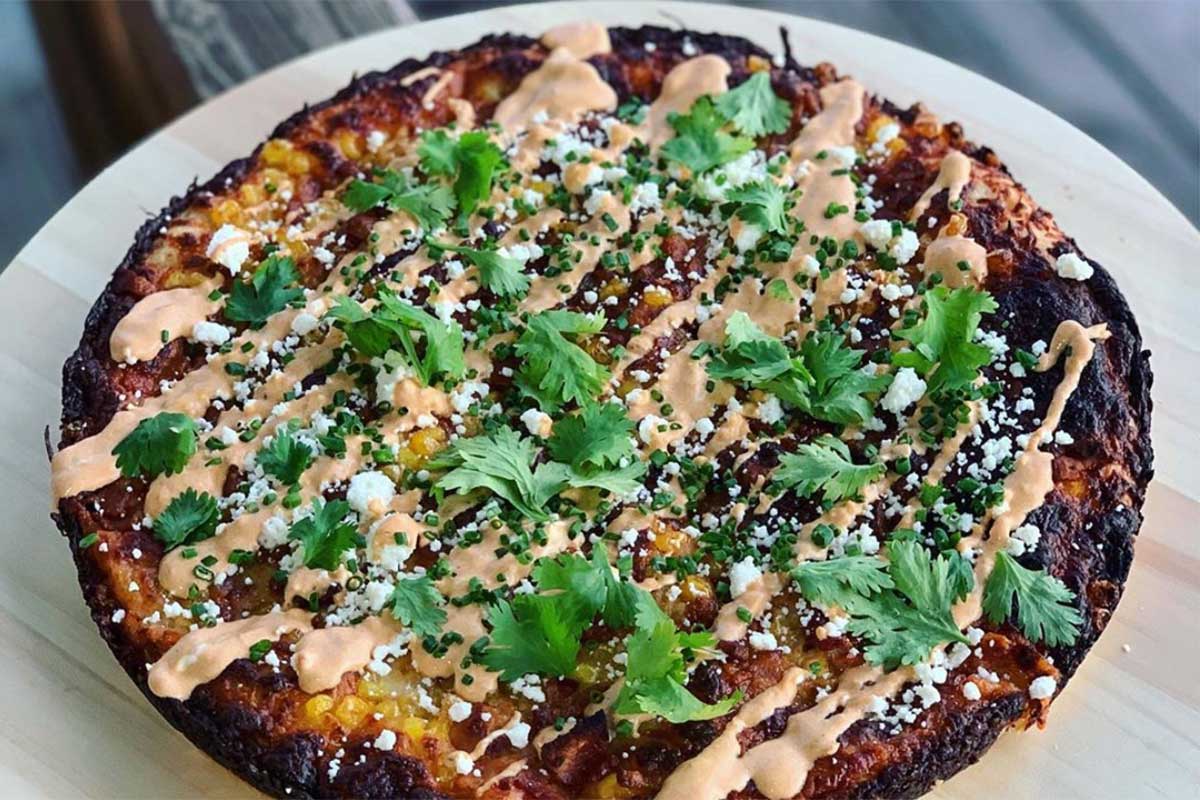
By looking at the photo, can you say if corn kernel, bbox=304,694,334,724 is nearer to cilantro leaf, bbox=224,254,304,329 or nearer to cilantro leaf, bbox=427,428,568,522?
cilantro leaf, bbox=427,428,568,522

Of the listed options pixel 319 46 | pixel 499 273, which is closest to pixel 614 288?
pixel 499 273

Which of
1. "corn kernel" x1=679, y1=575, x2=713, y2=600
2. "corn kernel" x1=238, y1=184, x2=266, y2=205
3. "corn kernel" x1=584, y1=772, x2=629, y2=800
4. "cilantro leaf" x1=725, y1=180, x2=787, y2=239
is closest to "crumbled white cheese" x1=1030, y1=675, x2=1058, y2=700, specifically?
"corn kernel" x1=679, y1=575, x2=713, y2=600

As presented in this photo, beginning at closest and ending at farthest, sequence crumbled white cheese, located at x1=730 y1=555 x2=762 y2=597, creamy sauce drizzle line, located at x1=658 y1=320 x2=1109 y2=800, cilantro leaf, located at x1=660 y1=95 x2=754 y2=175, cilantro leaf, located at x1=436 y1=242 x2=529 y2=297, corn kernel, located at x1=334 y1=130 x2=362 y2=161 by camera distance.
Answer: creamy sauce drizzle line, located at x1=658 y1=320 x2=1109 y2=800 → crumbled white cheese, located at x1=730 y1=555 x2=762 y2=597 → cilantro leaf, located at x1=436 y1=242 x2=529 y2=297 → cilantro leaf, located at x1=660 y1=95 x2=754 y2=175 → corn kernel, located at x1=334 y1=130 x2=362 y2=161

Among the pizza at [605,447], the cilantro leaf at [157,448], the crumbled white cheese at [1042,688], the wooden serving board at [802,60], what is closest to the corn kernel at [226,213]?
the pizza at [605,447]

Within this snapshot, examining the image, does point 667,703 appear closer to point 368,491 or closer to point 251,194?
point 368,491

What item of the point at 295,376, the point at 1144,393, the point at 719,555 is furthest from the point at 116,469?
the point at 1144,393

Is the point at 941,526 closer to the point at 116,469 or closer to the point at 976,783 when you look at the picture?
the point at 976,783

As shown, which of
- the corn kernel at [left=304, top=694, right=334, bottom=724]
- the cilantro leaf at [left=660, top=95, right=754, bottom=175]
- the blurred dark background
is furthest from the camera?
the blurred dark background
